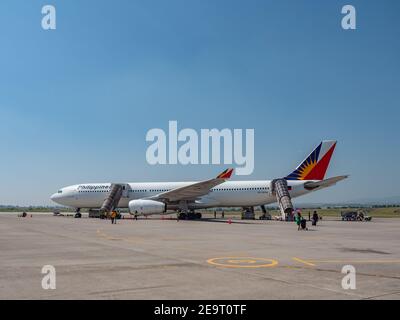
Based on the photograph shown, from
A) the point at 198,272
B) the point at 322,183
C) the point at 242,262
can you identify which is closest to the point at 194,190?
the point at 322,183

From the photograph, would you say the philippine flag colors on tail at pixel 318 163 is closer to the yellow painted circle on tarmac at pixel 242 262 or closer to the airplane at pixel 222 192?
the airplane at pixel 222 192

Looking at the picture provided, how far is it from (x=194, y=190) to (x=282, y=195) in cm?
971

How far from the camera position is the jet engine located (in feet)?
135

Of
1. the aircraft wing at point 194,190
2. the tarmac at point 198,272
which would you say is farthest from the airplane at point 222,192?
the tarmac at point 198,272

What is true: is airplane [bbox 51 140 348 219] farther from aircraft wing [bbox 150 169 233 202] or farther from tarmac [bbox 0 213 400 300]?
tarmac [bbox 0 213 400 300]

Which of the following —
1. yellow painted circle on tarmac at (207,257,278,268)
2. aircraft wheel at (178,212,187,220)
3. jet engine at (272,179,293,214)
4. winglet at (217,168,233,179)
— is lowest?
aircraft wheel at (178,212,187,220)

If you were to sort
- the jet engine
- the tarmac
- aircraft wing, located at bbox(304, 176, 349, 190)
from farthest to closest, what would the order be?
the jet engine → aircraft wing, located at bbox(304, 176, 349, 190) → the tarmac

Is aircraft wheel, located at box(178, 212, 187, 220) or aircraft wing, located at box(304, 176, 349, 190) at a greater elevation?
aircraft wing, located at box(304, 176, 349, 190)

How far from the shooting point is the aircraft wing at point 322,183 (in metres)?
39.9

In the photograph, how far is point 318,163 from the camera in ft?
151

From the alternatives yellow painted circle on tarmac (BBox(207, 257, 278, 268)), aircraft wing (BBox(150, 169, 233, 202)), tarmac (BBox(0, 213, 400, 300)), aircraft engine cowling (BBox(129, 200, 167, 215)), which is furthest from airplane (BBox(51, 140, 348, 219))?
yellow painted circle on tarmac (BBox(207, 257, 278, 268))

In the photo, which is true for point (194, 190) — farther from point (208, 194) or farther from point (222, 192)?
point (222, 192)

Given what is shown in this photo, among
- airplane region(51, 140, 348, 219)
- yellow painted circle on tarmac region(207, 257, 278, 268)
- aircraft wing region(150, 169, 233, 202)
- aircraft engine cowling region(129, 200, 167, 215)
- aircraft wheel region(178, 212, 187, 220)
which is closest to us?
yellow painted circle on tarmac region(207, 257, 278, 268)
